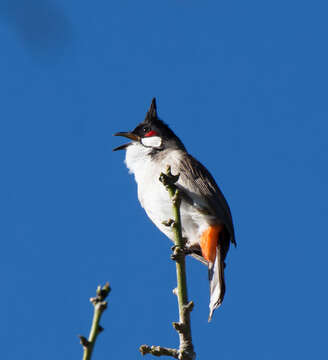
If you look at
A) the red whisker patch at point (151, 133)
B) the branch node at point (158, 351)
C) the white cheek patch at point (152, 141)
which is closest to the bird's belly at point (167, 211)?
the white cheek patch at point (152, 141)

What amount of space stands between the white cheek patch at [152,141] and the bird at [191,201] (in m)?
0.02

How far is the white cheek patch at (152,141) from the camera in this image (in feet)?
18.5

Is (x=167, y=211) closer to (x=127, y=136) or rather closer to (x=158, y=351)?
(x=127, y=136)

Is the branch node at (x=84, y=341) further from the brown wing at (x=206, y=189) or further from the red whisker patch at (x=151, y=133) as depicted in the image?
the red whisker patch at (x=151, y=133)

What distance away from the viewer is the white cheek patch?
565 centimetres

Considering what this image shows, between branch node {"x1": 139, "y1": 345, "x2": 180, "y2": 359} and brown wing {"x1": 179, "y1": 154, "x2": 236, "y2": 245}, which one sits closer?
branch node {"x1": 139, "y1": 345, "x2": 180, "y2": 359}

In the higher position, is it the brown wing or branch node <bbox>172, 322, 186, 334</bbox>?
the brown wing

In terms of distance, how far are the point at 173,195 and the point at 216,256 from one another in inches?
67.9

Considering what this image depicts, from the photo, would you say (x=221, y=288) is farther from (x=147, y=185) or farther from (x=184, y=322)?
(x=184, y=322)

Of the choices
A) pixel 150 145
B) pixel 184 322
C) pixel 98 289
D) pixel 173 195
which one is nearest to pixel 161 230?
pixel 150 145

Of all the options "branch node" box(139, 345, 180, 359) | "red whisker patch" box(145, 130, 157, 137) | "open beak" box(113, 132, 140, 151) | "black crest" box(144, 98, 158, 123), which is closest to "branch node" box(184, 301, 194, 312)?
"branch node" box(139, 345, 180, 359)

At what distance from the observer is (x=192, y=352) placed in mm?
2695

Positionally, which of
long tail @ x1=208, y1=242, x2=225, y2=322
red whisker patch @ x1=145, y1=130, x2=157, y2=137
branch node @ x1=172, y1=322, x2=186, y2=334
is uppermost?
red whisker patch @ x1=145, y1=130, x2=157, y2=137

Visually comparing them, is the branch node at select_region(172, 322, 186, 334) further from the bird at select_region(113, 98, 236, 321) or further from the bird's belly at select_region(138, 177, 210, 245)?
the bird's belly at select_region(138, 177, 210, 245)
